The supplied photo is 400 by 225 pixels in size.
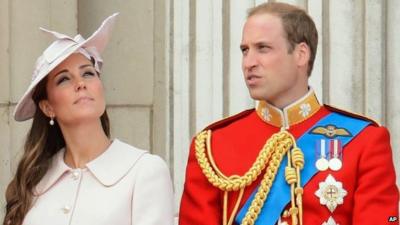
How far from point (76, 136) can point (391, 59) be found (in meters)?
1.60

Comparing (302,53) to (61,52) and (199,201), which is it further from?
(61,52)

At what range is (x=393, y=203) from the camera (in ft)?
12.5

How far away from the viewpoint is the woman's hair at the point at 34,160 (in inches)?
162

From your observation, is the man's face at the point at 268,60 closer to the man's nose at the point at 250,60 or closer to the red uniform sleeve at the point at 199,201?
the man's nose at the point at 250,60

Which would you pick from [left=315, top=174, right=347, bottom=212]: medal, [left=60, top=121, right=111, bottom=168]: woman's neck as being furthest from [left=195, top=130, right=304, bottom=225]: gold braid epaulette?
[left=60, top=121, right=111, bottom=168]: woman's neck

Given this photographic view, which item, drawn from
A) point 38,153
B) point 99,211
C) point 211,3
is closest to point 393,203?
point 99,211

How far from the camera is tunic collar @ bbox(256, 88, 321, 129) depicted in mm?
3941

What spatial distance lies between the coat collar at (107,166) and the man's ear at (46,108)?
154 mm

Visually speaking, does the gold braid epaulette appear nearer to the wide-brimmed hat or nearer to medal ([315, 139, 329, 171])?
medal ([315, 139, 329, 171])

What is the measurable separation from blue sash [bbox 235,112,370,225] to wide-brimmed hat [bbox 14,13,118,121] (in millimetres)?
727

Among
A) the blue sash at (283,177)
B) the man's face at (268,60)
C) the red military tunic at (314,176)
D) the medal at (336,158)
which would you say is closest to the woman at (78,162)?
the red military tunic at (314,176)

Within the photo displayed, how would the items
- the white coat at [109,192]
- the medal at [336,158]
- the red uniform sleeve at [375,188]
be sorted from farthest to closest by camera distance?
the white coat at [109,192], the medal at [336,158], the red uniform sleeve at [375,188]

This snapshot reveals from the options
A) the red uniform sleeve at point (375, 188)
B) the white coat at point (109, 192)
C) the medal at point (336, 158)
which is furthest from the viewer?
the white coat at point (109, 192)

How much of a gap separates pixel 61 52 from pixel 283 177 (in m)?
0.83
